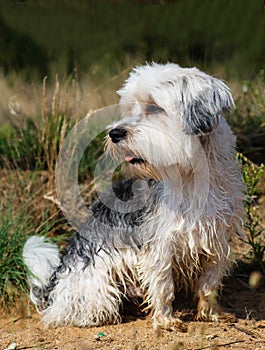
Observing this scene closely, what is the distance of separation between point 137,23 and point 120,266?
5.43 meters

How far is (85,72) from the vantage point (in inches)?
312

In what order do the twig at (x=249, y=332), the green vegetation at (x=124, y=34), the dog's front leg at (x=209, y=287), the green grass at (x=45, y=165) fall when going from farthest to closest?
the green vegetation at (x=124, y=34), the green grass at (x=45, y=165), the dog's front leg at (x=209, y=287), the twig at (x=249, y=332)

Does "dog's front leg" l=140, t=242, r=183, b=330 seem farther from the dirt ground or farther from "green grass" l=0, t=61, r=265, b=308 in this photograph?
"green grass" l=0, t=61, r=265, b=308

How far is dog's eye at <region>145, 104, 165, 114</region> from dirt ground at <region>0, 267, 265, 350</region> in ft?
4.28

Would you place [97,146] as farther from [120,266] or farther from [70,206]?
[120,266]

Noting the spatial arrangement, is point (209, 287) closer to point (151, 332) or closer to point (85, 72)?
point (151, 332)

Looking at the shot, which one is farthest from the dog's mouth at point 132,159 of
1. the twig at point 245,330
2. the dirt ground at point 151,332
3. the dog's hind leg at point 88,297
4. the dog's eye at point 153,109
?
the twig at point 245,330

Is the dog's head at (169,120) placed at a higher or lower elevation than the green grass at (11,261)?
higher

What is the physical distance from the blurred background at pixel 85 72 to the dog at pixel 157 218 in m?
0.54

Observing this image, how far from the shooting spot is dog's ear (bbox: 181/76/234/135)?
3525 millimetres

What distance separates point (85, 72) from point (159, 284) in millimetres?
4434

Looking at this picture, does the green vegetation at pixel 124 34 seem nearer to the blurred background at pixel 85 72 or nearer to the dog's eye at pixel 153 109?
the blurred background at pixel 85 72

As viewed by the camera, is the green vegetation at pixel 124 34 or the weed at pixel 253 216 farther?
the green vegetation at pixel 124 34

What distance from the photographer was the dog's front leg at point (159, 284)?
400 centimetres
